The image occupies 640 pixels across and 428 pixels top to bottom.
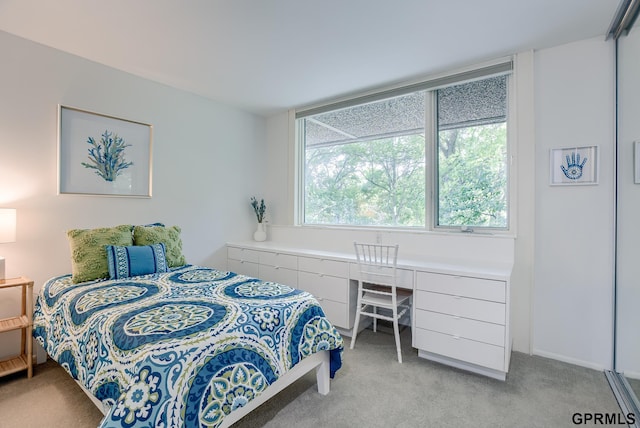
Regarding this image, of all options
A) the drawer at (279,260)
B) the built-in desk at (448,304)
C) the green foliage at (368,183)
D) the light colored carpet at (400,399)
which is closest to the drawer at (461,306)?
the built-in desk at (448,304)

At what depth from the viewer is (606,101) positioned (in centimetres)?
234

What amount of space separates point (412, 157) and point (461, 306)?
162cm

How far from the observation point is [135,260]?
2469 mm

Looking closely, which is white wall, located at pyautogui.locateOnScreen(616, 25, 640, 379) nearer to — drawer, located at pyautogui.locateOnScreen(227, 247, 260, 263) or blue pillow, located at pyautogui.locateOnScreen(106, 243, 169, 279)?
drawer, located at pyautogui.locateOnScreen(227, 247, 260, 263)

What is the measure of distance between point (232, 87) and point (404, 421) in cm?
329

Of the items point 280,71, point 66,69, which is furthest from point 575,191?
point 66,69

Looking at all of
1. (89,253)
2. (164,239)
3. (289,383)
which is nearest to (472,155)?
(289,383)

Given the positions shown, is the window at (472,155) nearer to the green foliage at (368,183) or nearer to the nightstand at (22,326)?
the green foliage at (368,183)

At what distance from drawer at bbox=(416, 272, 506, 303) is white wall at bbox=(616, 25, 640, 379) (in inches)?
35.8

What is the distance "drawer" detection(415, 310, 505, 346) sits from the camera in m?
2.12

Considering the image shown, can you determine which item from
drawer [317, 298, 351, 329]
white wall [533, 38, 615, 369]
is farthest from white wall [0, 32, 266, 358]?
white wall [533, 38, 615, 369]

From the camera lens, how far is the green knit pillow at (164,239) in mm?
2697

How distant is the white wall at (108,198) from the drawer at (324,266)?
1.29 meters

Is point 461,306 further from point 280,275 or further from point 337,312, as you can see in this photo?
point 280,275
